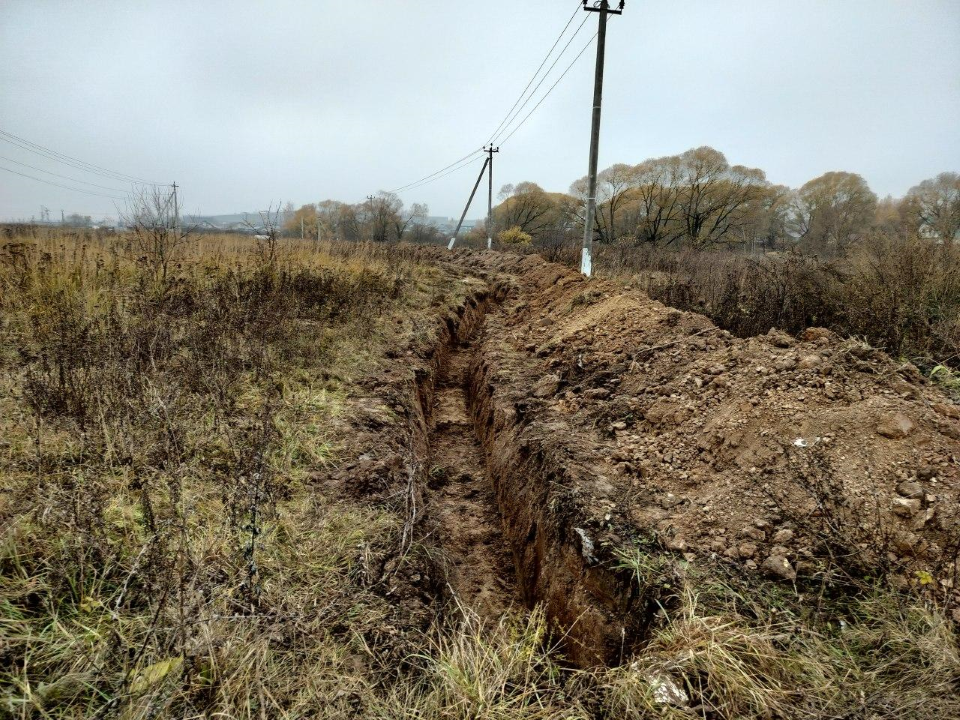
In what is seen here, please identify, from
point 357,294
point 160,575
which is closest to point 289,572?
Answer: point 160,575

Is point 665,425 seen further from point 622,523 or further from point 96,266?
point 96,266

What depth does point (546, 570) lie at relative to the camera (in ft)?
12.7

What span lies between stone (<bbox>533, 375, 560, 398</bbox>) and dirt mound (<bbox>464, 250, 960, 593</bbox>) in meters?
0.02

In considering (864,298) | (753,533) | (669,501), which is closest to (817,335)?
(864,298)

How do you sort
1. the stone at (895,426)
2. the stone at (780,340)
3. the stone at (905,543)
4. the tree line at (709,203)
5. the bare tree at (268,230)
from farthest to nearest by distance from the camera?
the tree line at (709,203) < the bare tree at (268,230) < the stone at (780,340) < the stone at (895,426) < the stone at (905,543)

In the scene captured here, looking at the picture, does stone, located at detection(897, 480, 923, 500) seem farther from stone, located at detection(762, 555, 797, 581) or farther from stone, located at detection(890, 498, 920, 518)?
stone, located at detection(762, 555, 797, 581)

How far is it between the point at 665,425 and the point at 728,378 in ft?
2.55

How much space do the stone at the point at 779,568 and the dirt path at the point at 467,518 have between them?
2.00 m

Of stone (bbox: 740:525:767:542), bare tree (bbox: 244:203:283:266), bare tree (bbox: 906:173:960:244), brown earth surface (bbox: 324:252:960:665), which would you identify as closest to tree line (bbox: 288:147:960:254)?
bare tree (bbox: 906:173:960:244)

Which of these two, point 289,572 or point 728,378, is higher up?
point 728,378

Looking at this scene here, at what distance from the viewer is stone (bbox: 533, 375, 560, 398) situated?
20.5ft

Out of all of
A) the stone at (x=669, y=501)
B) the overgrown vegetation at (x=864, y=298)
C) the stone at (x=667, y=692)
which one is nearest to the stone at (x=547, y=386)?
the stone at (x=669, y=501)

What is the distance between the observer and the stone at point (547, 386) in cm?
626

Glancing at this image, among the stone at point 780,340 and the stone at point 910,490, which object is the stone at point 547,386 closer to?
the stone at point 780,340
